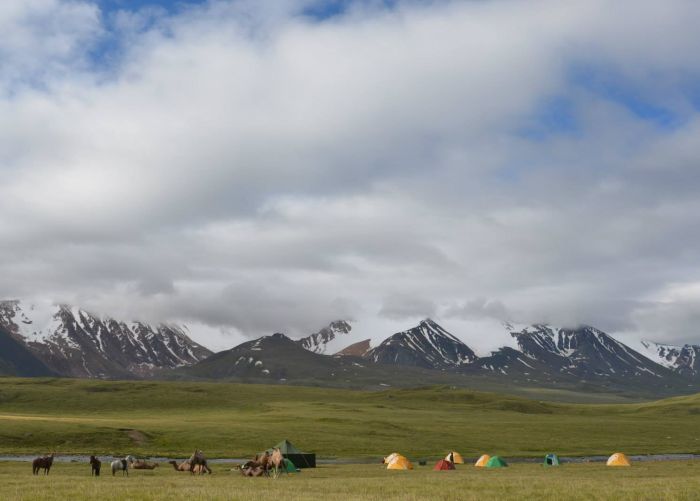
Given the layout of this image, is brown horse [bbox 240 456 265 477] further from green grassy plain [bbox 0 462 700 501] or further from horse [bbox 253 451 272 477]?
green grassy plain [bbox 0 462 700 501]

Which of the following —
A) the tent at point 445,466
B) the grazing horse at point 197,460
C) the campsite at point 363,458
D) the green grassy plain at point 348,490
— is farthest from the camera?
the tent at point 445,466

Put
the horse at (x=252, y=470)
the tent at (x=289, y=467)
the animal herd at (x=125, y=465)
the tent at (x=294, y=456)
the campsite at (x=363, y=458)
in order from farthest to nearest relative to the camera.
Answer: the tent at (x=294, y=456)
the tent at (x=289, y=467)
the horse at (x=252, y=470)
the animal herd at (x=125, y=465)
the campsite at (x=363, y=458)

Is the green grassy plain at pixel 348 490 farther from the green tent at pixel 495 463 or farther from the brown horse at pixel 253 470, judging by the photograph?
the green tent at pixel 495 463

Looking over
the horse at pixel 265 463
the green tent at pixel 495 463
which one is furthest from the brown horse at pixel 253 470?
the green tent at pixel 495 463

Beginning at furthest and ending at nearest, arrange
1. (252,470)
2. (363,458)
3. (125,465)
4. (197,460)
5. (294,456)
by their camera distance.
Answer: (363,458) < (294,456) < (197,460) < (252,470) < (125,465)

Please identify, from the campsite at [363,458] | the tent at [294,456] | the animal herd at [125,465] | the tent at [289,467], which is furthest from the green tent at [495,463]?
the animal herd at [125,465]

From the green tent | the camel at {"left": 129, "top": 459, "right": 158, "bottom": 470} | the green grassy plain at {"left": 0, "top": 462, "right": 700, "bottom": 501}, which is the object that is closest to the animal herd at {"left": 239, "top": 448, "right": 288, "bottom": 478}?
the green grassy plain at {"left": 0, "top": 462, "right": 700, "bottom": 501}

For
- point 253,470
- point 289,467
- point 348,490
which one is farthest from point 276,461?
point 348,490

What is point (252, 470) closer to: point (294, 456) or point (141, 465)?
point (294, 456)

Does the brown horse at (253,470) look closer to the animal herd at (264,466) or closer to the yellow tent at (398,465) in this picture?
the animal herd at (264,466)

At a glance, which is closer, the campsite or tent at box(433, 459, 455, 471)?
the campsite

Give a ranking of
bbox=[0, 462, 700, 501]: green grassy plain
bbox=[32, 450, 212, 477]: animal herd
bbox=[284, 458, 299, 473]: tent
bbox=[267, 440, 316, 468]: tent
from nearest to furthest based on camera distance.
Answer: bbox=[0, 462, 700, 501]: green grassy plain
bbox=[32, 450, 212, 477]: animal herd
bbox=[284, 458, 299, 473]: tent
bbox=[267, 440, 316, 468]: tent

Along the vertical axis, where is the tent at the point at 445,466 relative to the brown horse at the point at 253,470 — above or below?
below

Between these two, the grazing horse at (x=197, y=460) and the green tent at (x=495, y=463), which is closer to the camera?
the grazing horse at (x=197, y=460)
